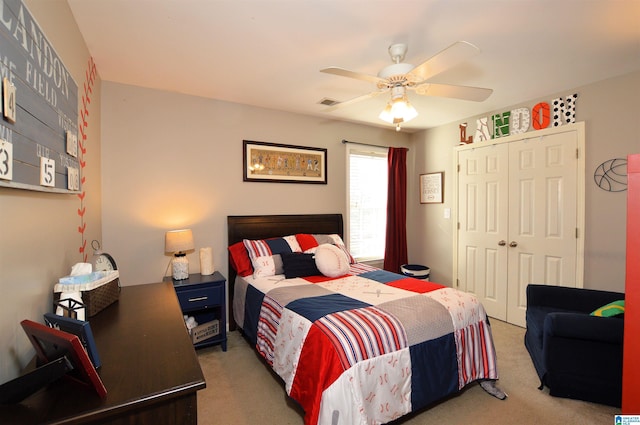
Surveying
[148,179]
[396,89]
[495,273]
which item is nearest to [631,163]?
[396,89]

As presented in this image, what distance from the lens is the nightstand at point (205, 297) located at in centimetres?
277

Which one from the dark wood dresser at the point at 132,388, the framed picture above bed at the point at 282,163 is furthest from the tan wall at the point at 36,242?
the framed picture above bed at the point at 282,163

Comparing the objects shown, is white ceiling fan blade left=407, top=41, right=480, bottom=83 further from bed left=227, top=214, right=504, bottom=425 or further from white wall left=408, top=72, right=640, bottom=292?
white wall left=408, top=72, right=640, bottom=292

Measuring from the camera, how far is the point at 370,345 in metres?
1.71

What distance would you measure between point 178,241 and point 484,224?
3.53 meters

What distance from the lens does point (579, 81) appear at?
2.91 meters

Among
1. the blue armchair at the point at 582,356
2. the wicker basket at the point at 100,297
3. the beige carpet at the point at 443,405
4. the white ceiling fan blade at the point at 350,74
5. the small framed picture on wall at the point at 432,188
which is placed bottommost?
the beige carpet at the point at 443,405

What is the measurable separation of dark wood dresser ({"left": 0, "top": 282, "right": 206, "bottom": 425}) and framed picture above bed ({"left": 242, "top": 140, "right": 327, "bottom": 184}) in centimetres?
239

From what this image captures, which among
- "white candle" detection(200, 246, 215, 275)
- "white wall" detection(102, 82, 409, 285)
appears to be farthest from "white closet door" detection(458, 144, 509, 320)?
"white candle" detection(200, 246, 215, 275)

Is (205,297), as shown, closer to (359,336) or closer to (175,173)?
(175,173)

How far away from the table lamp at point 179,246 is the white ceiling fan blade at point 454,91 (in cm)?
236

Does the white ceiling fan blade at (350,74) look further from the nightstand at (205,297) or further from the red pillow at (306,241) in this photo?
the nightstand at (205,297)

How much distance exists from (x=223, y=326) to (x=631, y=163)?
3127 millimetres

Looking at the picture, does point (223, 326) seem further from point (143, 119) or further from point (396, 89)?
point (396, 89)
